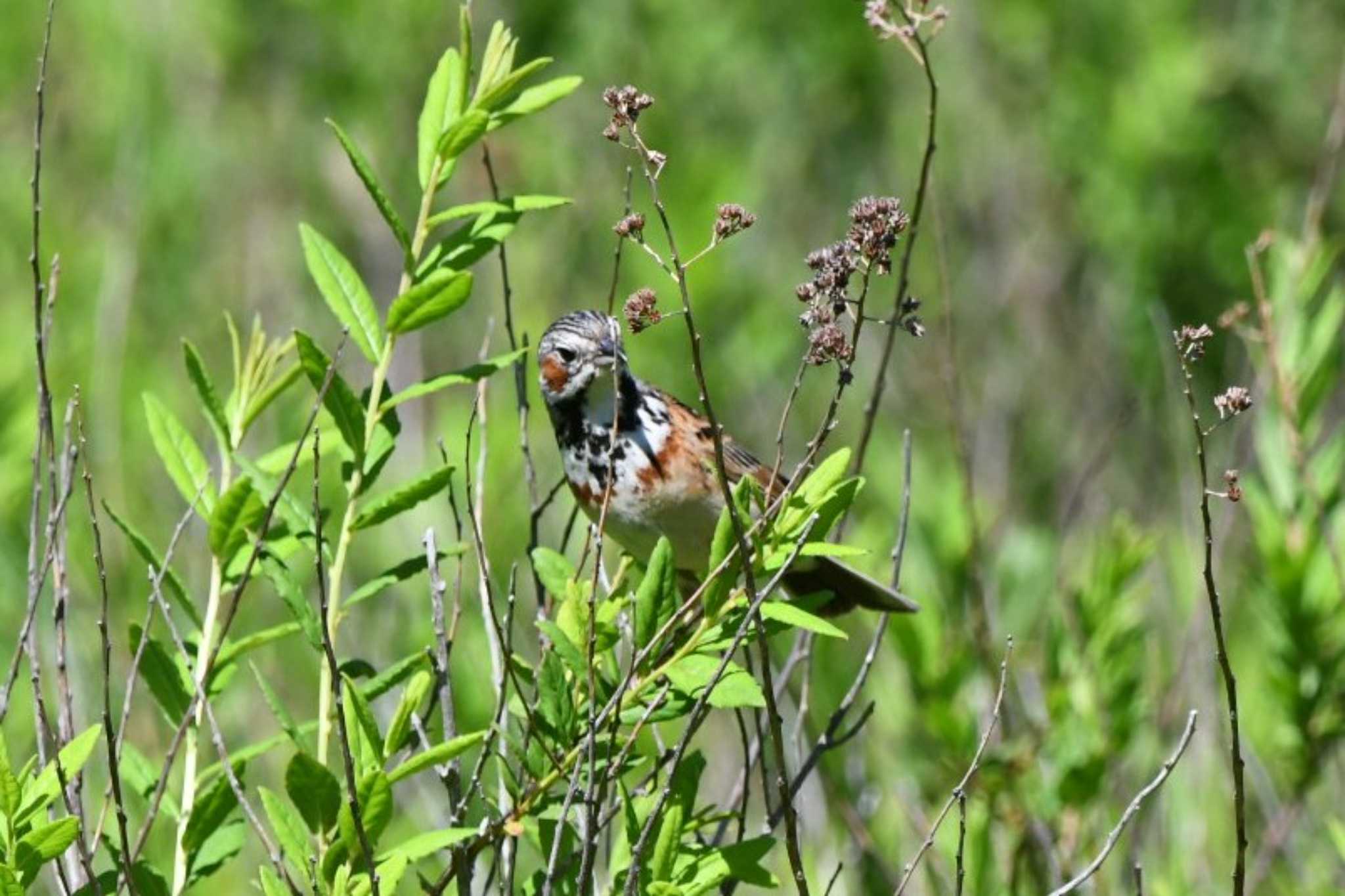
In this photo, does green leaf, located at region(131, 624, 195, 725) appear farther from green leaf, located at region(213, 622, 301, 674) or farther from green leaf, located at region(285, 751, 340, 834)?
green leaf, located at region(285, 751, 340, 834)

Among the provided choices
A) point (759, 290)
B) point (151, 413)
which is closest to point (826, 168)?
point (759, 290)

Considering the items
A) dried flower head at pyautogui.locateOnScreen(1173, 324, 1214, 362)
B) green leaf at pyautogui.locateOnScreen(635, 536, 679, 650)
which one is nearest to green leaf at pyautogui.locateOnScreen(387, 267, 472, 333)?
green leaf at pyautogui.locateOnScreen(635, 536, 679, 650)

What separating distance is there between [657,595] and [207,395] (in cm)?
70

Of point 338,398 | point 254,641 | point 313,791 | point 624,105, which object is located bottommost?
point 313,791

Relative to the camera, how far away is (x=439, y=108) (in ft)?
8.57

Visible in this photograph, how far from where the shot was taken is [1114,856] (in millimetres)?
3965

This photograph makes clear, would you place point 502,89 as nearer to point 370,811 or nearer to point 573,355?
point 370,811

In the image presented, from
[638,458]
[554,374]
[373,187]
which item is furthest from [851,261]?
[554,374]

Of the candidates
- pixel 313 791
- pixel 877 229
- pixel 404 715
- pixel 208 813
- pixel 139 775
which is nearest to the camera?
pixel 877 229

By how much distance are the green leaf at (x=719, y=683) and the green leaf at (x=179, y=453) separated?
0.72 meters

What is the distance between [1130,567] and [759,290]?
112 inches

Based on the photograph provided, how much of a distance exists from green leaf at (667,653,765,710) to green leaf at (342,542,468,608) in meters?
0.35

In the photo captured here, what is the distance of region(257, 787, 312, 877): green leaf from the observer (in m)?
2.33

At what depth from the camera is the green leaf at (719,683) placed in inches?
90.5
